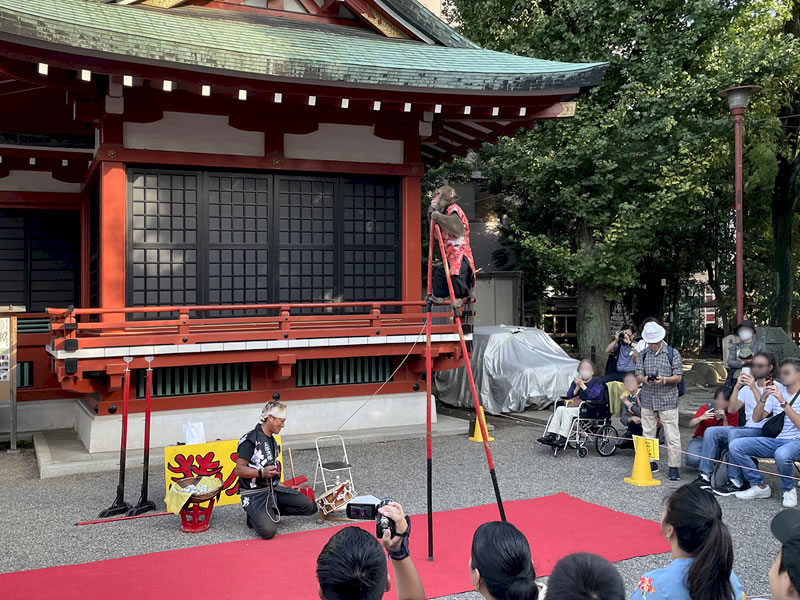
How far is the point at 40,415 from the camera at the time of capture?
1207 cm

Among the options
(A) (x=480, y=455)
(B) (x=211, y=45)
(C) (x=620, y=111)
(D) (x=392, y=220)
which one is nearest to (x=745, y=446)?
(A) (x=480, y=455)

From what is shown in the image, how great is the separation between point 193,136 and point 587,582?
32.4 ft

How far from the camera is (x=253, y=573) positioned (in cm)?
570

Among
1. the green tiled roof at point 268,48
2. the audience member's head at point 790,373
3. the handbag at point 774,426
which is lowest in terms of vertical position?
the handbag at point 774,426

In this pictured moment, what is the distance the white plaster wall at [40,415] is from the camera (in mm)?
11984

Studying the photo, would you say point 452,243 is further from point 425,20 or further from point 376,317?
point 425,20

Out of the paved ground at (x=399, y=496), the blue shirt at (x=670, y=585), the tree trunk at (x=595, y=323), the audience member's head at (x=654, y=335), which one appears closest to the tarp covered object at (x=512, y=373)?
the paved ground at (x=399, y=496)

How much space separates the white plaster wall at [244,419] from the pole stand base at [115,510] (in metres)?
2.68

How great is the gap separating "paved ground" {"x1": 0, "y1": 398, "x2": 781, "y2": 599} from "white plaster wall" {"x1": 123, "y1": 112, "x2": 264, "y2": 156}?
15.8ft

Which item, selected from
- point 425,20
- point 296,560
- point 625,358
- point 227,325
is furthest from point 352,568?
point 425,20

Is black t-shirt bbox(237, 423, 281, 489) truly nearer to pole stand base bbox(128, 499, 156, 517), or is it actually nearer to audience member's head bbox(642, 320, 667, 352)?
pole stand base bbox(128, 499, 156, 517)

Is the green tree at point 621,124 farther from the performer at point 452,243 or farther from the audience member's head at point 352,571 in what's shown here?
the audience member's head at point 352,571

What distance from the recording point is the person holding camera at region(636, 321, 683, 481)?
8812 mm

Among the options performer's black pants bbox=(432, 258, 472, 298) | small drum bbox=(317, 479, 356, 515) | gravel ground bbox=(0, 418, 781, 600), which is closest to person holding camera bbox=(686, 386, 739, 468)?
gravel ground bbox=(0, 418, 781, 600)
